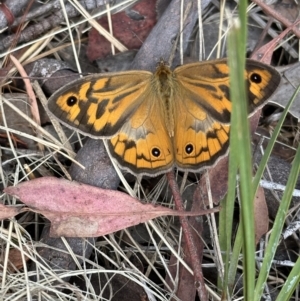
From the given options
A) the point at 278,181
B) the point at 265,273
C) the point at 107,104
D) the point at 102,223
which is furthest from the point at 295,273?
the point at 107,104

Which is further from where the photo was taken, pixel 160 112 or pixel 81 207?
pixel 160 112

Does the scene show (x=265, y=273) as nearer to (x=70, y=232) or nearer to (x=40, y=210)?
(x=70, y=232)

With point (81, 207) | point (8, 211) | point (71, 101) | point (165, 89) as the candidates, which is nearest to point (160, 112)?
point (165, 89)

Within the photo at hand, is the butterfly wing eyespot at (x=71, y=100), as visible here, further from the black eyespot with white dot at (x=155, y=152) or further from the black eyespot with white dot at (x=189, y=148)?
the black eyespot with white dot at (x=189, y=148)

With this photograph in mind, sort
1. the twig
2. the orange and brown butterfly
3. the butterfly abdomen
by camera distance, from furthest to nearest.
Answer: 1. the butterfly abdomen
2. the orange and brown butterfly
3. the twig

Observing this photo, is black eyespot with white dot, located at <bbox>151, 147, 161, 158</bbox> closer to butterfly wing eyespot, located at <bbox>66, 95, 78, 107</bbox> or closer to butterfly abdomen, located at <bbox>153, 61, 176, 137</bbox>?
butterfly abdomen, located at <bbox>153, 61, 176, 137</bbox>

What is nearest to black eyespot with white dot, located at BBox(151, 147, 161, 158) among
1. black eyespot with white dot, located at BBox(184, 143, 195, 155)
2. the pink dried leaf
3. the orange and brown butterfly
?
the orange and brown butterfly

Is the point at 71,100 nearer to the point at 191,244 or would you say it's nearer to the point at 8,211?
the point at 8,211
